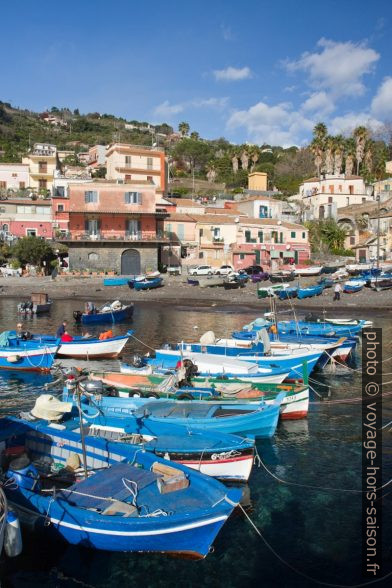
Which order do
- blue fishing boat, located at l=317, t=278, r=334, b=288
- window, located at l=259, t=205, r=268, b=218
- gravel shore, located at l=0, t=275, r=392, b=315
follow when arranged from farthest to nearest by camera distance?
window, located at l=259, t=205, r=268, b=218 → blue fishing boat, located at l=317, t=278, r=334, b=288 → gravel shore, located at l=0, t=275, r=392, b=315

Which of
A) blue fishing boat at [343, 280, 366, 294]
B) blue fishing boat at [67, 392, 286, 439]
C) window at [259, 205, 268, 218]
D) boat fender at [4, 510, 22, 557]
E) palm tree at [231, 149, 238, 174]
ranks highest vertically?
palm tree at [231, 149, 238, 174]

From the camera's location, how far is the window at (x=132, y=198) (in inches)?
2473

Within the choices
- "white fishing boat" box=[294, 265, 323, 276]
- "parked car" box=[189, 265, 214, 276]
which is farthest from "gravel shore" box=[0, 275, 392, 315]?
"white fishing boat" box=[294, 265, 323, 276]

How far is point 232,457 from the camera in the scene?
502 inches

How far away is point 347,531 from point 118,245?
177 feet

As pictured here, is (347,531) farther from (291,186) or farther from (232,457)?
(291,186)

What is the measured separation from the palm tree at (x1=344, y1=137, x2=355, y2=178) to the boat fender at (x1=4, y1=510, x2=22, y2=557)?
89.9 metres

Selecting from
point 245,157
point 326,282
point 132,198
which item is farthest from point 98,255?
point 245,157

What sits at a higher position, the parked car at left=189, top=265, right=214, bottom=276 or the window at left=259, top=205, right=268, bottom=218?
the window at left=259, top=205, right=268, bottom=218

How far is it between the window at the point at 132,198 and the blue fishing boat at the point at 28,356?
3905 cm

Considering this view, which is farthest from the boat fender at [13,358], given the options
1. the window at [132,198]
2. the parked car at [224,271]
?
the window at [132,198]

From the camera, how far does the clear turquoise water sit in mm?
9922

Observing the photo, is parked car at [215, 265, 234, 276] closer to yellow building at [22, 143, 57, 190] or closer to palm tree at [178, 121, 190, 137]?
yellow building at [22, 143, 57, 190]

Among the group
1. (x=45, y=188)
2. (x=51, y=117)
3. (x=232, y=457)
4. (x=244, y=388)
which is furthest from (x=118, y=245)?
(x=51, y=117)
